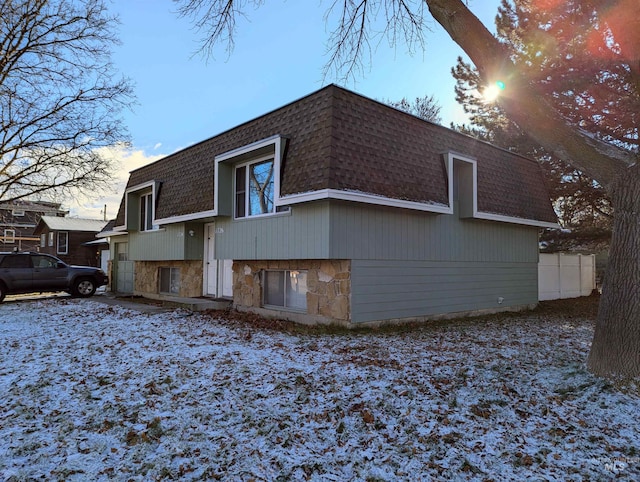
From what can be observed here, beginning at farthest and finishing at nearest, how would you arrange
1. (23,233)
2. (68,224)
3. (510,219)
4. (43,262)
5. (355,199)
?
(23,233)
(68,224)
(43,262)
(510,219)
(355,199)

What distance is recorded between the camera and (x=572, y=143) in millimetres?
5305

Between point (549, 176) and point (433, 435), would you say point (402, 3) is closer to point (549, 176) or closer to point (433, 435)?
point (433, 435)

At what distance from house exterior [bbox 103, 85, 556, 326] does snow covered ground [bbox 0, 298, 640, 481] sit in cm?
192

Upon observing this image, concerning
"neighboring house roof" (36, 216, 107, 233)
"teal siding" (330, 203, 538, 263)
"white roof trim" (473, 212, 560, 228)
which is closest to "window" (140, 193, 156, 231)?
"teal siding" (330, 203, 538, 263)

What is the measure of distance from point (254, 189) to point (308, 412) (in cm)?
649

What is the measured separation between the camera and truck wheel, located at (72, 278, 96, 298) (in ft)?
46.0

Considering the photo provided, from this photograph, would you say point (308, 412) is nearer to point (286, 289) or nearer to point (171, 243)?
point (286, 289)

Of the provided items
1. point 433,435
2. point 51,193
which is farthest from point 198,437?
point 51,193

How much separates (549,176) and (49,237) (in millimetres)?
32589

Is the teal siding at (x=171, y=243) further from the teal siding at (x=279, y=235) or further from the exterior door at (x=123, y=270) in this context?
the exterior door at (x=123, y=270)

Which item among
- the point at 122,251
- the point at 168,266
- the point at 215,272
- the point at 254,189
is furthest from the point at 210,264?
the point at 122,251

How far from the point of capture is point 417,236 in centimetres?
888

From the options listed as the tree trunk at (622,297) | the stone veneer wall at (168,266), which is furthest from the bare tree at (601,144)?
the stone veneer wall at (168,266)

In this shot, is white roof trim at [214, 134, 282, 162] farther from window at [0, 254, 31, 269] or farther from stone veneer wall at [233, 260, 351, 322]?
window at [0, 254, 31, 269]
